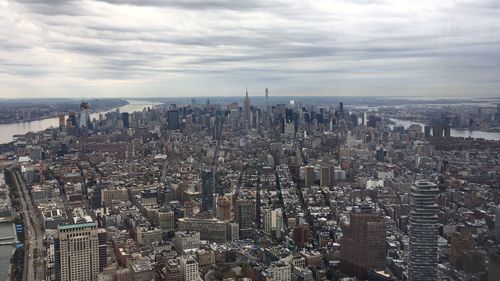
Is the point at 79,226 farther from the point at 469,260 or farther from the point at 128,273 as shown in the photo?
the point at 469,260

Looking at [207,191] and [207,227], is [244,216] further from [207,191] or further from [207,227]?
[207,191]

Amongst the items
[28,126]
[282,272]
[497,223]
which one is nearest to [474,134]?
[497,223]

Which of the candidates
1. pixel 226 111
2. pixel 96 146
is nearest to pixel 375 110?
pixel 226 111

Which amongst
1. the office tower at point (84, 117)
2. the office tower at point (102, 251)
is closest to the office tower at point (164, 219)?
the office tower at point (102, 251)

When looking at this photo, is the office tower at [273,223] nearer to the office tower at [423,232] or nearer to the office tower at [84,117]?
the office tower at [423,232]

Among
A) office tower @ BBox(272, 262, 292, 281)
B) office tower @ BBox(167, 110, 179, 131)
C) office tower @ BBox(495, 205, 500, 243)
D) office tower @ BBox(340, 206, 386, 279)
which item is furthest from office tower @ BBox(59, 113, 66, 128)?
office tower @ BBox(495, 205, 500, 243)

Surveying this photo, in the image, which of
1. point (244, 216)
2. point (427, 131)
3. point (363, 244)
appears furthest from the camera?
point (244, 216)
